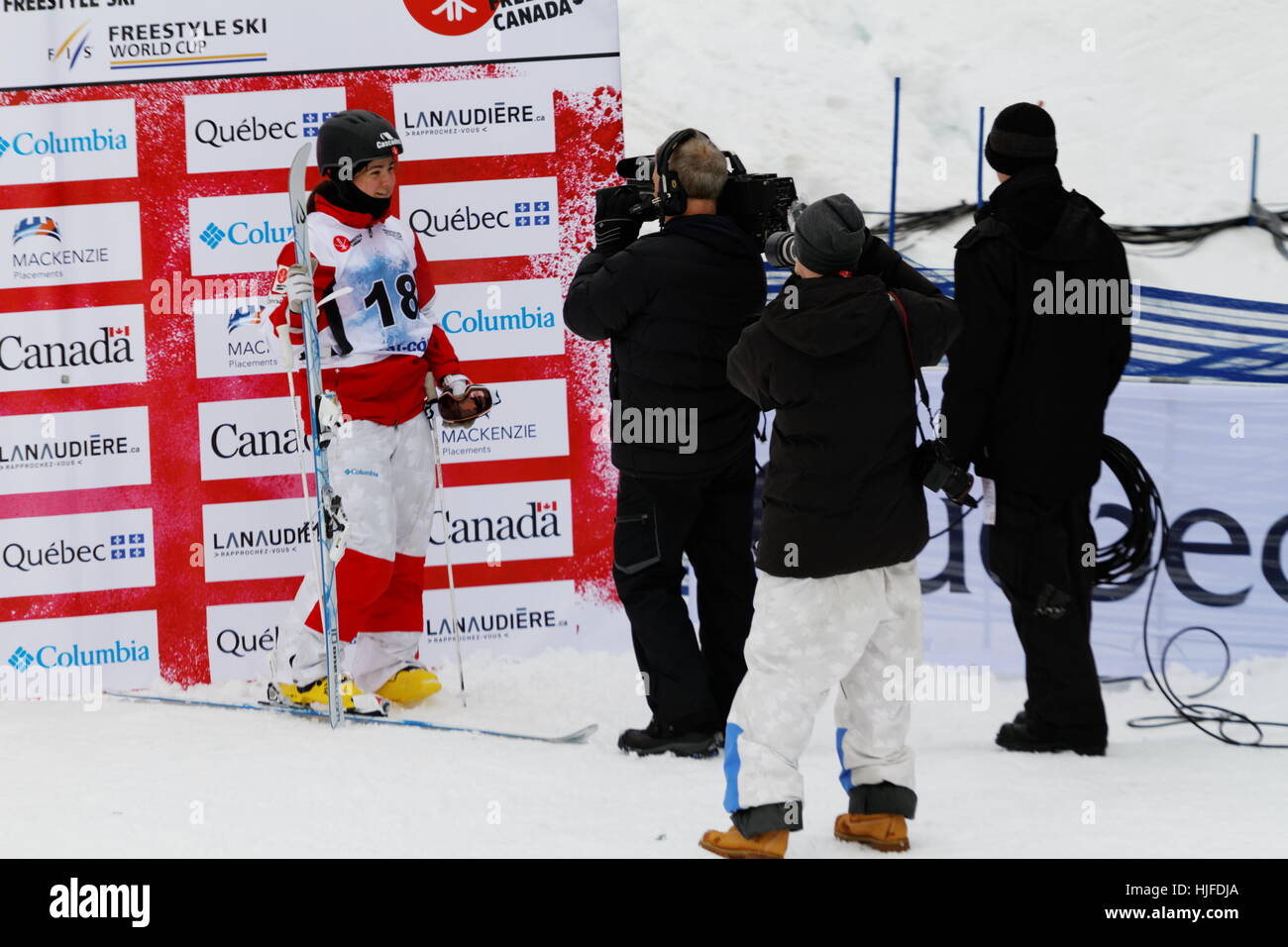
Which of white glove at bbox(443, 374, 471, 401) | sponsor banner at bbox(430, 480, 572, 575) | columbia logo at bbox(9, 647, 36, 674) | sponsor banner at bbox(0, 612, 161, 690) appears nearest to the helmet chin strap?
white glove at bbox(443, 374, 471, 401)

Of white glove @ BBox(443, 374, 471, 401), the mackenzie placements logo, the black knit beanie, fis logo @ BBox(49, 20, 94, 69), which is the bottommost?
white glove @ BBox(443, 374, 471, 401)

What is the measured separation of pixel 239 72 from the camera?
5070 millimetres

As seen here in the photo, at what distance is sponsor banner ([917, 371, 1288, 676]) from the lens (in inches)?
189

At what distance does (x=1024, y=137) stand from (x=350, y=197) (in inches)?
78.6

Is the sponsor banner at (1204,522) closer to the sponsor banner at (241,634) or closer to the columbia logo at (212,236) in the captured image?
the sponsor banner at (241,634)

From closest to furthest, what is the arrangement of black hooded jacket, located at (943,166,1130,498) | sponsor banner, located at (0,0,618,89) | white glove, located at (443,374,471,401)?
black hooded jacket, located at (943,166,1130,498) < white glove, located at (443,374,471,401) < sponsor banner, located at (0,0,618,89)

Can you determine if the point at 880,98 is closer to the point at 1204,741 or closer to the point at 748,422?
the point at 748,422

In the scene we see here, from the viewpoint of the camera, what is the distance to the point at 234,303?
513cm

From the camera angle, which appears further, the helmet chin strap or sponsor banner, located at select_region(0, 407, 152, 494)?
sponsor banner, located at select_region(0, 407, 152, 494)

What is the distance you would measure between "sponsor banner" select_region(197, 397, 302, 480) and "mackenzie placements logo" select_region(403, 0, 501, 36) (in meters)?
1.40

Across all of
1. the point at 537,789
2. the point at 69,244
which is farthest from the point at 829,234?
the point at 69,244

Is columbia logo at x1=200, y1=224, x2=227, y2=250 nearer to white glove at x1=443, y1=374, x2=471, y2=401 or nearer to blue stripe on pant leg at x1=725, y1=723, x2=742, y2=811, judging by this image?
white glove at x1=443, y1=374, x2=471, y2=401

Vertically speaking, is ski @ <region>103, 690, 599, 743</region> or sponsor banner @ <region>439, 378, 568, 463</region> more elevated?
sponsor banner @ <region>439, 378, 568, 463</region>

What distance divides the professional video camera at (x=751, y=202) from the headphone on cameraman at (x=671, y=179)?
0.06ft
